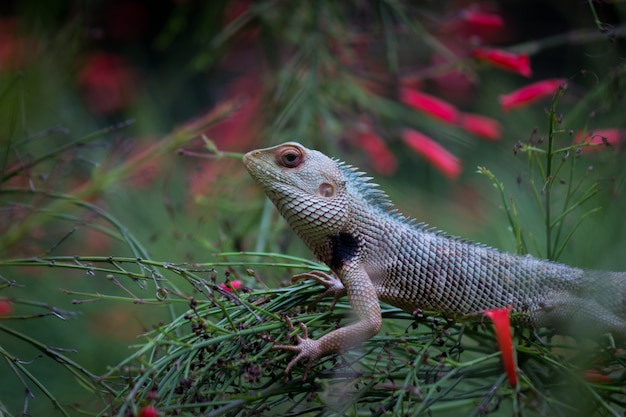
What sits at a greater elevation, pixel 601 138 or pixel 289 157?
pixel 601 138


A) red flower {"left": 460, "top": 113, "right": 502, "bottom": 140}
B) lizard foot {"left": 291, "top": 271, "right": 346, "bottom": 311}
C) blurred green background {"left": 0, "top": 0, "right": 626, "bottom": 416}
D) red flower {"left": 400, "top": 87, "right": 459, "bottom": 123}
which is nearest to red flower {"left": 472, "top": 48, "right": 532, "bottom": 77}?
blurred green background {"left": 0, "top": 0, "right": 626, "bottom": 416}

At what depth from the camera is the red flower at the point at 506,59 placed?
2984 mm

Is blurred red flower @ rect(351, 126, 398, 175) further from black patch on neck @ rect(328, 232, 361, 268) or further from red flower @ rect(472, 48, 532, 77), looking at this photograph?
black patch on neck @ rect(328, 232, 361, 268)

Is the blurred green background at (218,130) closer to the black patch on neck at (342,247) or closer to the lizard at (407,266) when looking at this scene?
the lizard at (407,266)

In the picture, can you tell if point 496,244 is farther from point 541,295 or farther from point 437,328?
point 437,328

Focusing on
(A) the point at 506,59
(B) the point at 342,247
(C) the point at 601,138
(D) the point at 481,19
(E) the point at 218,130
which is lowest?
(B) the point at 342,247

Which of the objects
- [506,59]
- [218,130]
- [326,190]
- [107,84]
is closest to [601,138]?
[326,190]

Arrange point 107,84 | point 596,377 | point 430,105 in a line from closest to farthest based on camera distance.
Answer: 1. point 596,377
2. point 430,105
3. point 107,84

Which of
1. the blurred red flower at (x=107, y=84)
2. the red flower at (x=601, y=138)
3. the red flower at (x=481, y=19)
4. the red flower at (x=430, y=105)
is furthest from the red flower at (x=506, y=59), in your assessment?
the blurred red flower at (x=107, y=84)

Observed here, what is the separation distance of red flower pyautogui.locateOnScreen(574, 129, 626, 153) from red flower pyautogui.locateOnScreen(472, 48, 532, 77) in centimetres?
52

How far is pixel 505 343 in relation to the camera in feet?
5.24

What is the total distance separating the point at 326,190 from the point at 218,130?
12.4ft

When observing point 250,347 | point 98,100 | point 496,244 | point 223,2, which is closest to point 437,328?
point 250,347

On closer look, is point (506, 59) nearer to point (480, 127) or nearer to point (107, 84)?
point (480, 127)
